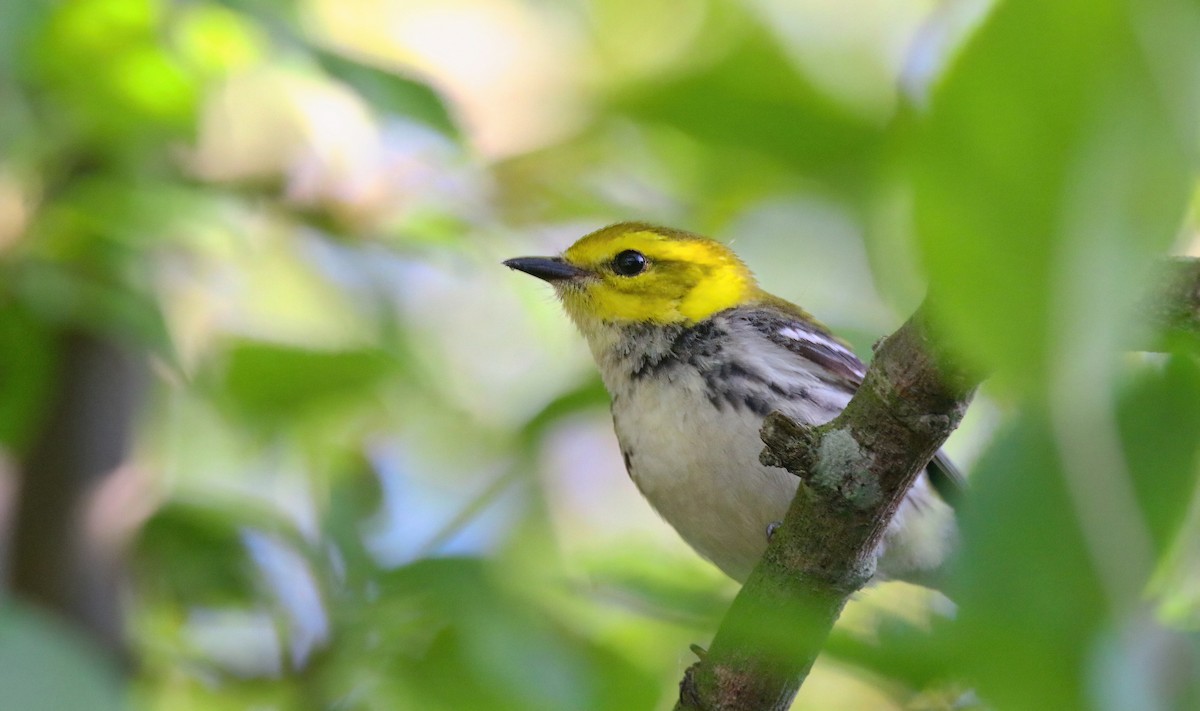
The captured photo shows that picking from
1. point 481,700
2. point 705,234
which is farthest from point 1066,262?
point 705,234

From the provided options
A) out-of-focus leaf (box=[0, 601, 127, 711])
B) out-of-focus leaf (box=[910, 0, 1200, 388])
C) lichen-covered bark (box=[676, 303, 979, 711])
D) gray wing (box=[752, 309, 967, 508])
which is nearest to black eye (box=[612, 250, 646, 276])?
gray wing (box=[752, 309, 967, 508])

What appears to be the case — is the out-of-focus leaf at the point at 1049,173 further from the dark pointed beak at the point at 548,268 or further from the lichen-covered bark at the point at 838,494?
the dark pointed beak at the point at 548,268

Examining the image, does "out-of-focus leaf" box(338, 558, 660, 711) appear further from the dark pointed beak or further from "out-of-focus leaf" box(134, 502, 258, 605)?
the dark pointed beak

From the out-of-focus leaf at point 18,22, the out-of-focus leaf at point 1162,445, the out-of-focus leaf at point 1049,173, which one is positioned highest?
the out-of-focus leaf at point 18,22

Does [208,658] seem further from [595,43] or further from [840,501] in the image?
[595,43]

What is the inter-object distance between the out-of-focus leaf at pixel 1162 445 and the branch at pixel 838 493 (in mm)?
491

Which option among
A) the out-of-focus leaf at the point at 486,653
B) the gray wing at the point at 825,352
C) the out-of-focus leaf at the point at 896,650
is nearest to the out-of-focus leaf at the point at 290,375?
the out-of-focus leaf at the point at 486,653

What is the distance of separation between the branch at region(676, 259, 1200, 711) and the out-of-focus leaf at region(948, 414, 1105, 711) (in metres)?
0.61

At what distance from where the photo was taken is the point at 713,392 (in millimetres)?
2918

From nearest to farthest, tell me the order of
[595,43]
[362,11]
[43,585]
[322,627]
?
[322,627] < [43,585] < [595,43] < [362,11]

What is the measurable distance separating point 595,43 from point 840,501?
320 centimetres

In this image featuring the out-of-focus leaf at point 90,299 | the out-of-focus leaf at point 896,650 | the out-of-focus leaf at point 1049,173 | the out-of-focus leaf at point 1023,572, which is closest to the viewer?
the out-of-focus leaf at point 1049,173

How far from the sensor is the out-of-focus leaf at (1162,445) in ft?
2.24

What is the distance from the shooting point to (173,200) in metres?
2.61
